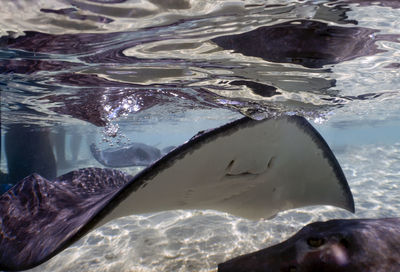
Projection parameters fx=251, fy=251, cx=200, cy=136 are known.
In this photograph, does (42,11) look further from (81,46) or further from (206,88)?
(206,88)

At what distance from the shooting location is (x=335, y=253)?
2.37 m

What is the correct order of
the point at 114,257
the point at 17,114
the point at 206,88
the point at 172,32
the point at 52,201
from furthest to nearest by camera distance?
1. the point at 17,114
2. the point at 206,88
3. the point at 114,257
4. the point at 172,32
5. the point at 52,201

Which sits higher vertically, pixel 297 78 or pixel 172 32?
pixel 172 32

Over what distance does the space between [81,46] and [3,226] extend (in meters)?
3.72

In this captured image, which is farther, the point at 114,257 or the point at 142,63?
the point at 142,63

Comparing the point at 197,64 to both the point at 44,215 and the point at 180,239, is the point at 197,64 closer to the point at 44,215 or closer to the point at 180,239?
the point at 180,239

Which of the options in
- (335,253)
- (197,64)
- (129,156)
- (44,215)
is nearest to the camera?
(335,253)

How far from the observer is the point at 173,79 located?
750cm

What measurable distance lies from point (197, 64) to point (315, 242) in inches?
194

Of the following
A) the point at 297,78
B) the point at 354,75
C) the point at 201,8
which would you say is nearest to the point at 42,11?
the point at 201,8

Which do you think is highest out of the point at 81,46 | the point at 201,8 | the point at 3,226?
the point at 201,8

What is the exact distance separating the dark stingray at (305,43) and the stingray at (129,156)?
12.0m

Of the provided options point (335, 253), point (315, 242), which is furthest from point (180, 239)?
point (335, 253)

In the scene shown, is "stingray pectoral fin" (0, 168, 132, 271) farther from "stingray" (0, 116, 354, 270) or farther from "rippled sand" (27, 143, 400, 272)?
"rippled sand" (27, 143, 400, 272)
